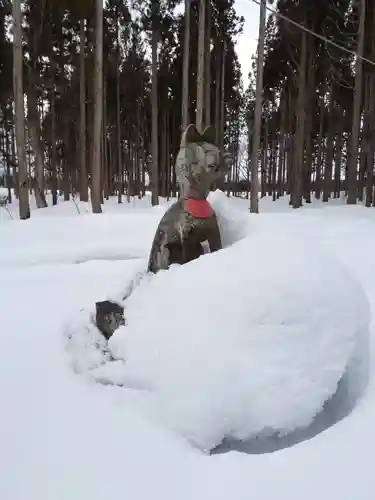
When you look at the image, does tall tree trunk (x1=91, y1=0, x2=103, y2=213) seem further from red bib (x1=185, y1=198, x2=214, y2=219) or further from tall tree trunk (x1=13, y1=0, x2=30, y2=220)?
red bib (x1=185, y1=198, x2=214, y2=219)

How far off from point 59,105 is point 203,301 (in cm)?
1692

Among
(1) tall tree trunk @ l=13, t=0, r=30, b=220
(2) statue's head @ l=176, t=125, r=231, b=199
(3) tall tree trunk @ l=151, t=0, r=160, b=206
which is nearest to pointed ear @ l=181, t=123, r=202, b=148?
(2) statue's head @ l=176, t=125, r=231, b=199

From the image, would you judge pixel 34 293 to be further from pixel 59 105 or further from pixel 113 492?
pixel 59 105

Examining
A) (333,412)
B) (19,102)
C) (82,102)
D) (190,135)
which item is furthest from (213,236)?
(82,102)

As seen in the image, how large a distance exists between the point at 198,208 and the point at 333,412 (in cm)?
130

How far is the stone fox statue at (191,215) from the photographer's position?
2.41 metres

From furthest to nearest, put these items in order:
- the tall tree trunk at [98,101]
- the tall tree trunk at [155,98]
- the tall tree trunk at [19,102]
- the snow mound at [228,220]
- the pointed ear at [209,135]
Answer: the tall tree trunk at [155,98] → the tall tree trunk at [98,101] → the tall tree trunk at [19,102] → the snow mound at [228,220] → the pointed ear at [209,135]

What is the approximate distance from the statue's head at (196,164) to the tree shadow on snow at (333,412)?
3.92ft

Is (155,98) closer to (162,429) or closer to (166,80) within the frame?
(166,80)

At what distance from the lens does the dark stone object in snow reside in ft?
6.97

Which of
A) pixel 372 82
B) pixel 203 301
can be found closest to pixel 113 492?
pixel 203 301

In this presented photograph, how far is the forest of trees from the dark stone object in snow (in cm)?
725

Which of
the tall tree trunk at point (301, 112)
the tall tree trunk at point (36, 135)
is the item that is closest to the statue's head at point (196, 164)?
the tall tree trunk at point (36, 135)

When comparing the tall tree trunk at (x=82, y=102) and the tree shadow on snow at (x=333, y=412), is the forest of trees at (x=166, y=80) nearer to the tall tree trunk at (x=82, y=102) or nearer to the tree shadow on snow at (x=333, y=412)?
the tall tree trunk at (x=82, y=102)
